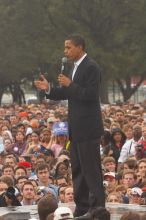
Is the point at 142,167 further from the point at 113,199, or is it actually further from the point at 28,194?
the point at 28,194

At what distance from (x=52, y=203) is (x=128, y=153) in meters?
→ 8.02

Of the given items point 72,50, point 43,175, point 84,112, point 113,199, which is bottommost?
point 113,199

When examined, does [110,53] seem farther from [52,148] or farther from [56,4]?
[52,148]

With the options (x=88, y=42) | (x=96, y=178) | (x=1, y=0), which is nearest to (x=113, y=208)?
(x=96, y=178)

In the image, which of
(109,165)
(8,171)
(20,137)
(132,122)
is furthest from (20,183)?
(132,122)

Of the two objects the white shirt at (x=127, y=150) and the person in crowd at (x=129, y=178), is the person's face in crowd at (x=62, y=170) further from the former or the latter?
the white shirt at (x=127, y=150)

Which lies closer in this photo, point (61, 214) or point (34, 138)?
point (61, 214)

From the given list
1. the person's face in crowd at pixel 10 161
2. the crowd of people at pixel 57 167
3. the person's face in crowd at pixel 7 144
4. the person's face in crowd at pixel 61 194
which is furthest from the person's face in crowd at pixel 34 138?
the person's face in crowd at pixel 61 194

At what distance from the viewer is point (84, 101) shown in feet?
33.2

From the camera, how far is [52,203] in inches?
392

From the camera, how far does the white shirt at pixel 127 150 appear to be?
58.4ft

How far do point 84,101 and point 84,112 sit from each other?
128mm

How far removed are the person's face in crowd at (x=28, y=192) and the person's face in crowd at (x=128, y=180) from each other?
1.75m

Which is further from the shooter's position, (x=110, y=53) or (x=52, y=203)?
(x=110, y=53)
